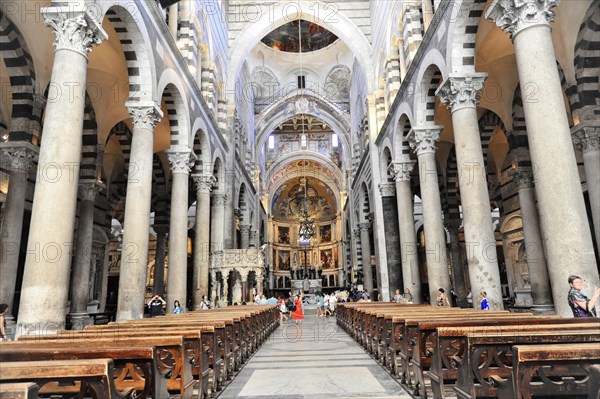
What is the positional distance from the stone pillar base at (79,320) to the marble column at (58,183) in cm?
727

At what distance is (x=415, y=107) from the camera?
13602 mm

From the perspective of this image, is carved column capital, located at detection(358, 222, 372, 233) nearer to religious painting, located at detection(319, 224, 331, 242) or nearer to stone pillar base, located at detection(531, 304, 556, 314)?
stone pillar base, located at detection(531, 304, 556, 314)

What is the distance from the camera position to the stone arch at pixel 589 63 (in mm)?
10539

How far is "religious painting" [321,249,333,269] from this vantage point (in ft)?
152

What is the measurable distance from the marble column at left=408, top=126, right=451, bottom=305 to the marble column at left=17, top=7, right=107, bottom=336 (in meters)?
9.40

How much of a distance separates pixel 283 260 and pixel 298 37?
80.7ft

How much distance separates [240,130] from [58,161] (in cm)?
1988

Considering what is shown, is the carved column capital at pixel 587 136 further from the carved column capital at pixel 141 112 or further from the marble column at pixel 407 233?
the carved column capital at pixel 141 112

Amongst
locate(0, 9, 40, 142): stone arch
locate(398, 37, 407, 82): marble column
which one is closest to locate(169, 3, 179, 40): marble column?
locate(0, 9, 40, 142): stone arch

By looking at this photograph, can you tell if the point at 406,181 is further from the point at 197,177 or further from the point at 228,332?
the point at 228,332

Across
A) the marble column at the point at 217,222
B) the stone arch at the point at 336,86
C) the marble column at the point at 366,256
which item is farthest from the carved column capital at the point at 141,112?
the stone arch at the point at 336,86

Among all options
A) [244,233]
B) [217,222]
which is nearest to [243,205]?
[244,233]

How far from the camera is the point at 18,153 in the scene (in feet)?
38.9

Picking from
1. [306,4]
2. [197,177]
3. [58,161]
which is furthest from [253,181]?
[58,161]
